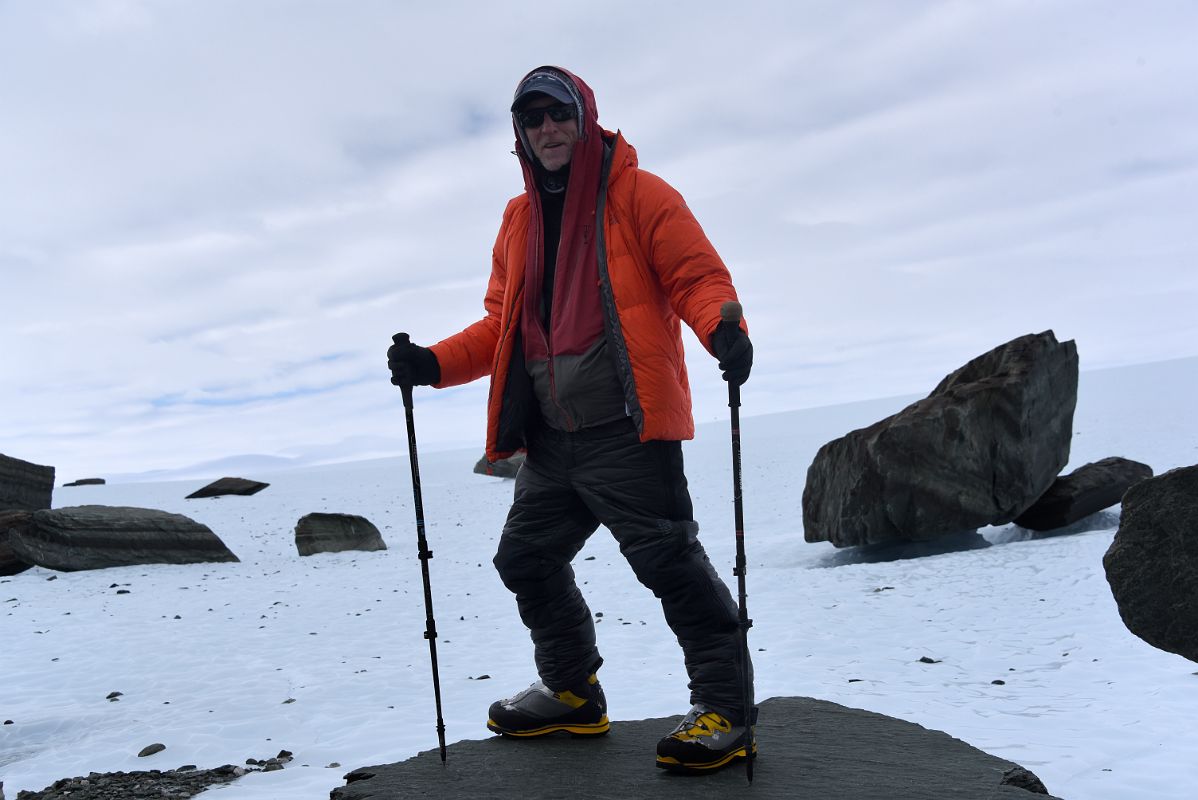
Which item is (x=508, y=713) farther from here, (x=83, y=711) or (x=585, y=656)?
(x=83, y=711)

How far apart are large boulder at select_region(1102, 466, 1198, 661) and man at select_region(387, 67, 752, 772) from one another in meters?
2.89

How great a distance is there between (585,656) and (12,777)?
3576 millimetres

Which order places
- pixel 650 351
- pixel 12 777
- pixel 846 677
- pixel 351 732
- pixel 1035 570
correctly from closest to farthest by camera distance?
pixel 650 351
pixel 12 777
pixel 351 732
pixel 846 677
pixel 1035 570

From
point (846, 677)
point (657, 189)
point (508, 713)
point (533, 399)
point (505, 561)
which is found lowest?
point (846, 677)

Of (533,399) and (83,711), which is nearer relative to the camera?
(533,399)

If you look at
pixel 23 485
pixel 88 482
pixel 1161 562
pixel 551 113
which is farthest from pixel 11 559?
pixel 88 482

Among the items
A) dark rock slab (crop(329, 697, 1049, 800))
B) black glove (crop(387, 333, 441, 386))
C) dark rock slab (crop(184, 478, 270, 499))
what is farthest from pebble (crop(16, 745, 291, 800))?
dark rock slab (crop(184, 478, 270, 499))

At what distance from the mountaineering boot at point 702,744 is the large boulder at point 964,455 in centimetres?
790

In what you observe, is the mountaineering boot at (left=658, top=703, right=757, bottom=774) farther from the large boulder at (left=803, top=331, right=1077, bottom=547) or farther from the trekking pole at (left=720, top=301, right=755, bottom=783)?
the large boulder at (left=803, top=331, right=1077, bottom=547)

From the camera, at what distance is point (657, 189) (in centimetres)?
410

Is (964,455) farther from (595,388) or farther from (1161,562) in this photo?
(595,388)

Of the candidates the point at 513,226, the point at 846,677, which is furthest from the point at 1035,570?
the point at 513,226

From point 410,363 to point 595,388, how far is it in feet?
2.97

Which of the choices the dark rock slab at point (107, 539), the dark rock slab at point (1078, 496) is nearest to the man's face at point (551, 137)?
the dark rock slab at point (1078, 496)
